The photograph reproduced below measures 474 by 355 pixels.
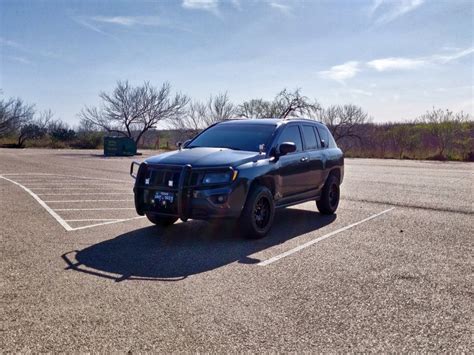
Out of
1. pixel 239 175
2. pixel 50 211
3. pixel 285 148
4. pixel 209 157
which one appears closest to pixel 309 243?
pixel 239 175

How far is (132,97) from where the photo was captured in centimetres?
5250

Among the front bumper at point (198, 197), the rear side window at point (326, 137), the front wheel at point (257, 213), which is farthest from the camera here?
the rear side window at point (326, 137)

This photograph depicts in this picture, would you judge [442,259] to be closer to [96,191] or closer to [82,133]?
[96,191]

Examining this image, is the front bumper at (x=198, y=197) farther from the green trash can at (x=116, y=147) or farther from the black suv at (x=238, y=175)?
the green trash can at (x=116, y=147)

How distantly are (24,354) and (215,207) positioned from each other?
324 cm

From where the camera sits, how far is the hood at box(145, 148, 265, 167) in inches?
238

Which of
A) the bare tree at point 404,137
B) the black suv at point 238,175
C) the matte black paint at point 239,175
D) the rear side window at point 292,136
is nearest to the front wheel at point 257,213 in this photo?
the black suv at point 238,175

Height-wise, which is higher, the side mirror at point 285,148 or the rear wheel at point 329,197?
the side mirror at point 285,148

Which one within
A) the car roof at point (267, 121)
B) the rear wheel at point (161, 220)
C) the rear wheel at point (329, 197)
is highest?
the car roof at point (267, 121)

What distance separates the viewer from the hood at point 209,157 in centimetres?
604

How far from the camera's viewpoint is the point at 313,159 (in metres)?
8.05

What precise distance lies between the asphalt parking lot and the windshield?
1375 mm

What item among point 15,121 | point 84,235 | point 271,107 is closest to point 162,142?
point 271,107

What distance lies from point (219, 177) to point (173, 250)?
114cm
